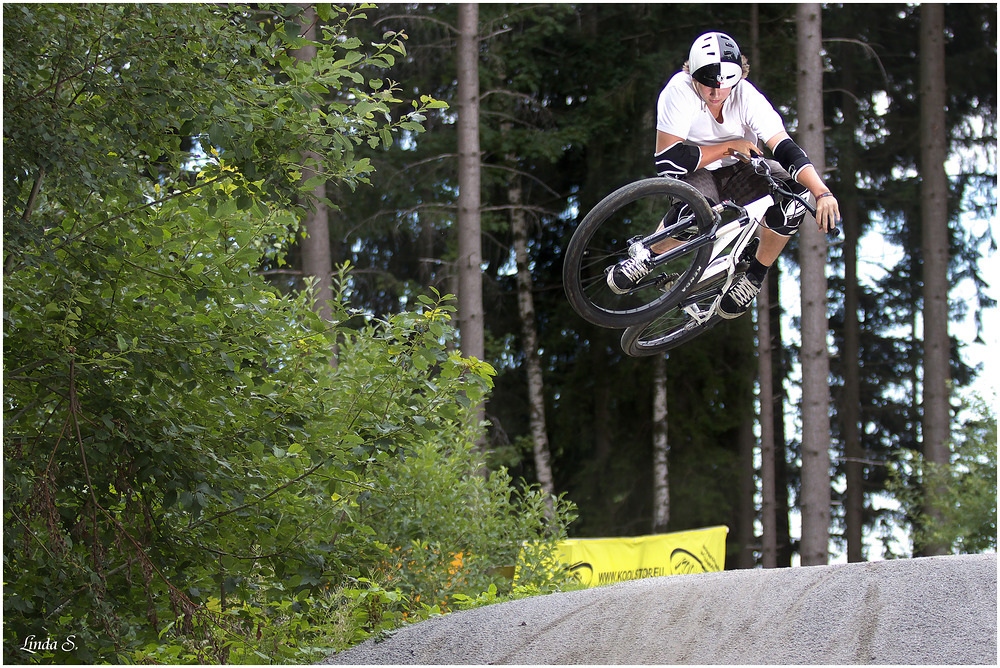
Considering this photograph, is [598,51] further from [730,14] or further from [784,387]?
[784,387]

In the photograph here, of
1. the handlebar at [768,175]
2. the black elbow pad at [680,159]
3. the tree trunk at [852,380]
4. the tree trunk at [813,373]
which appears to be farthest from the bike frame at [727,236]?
the tree trunk at [852,380]

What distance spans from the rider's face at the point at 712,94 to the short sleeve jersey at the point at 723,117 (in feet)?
0.09

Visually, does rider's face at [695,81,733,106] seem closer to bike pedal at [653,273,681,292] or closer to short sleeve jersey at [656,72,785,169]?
short sleeve jersey at [656,72,785,169]

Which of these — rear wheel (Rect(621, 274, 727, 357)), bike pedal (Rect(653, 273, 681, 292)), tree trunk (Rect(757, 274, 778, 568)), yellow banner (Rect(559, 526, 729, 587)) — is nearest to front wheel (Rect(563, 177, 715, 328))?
bike pedal (Rect(653, 273, 681, 292))

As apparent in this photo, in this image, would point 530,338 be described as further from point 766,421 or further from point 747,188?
point 747,188

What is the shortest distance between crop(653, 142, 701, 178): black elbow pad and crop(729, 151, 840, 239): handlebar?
0.79 feet

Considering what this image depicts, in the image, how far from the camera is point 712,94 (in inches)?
249

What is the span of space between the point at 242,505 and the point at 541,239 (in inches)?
416

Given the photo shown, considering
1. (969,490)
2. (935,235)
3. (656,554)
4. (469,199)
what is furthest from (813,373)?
(469,199)

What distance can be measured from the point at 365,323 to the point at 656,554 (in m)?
5.41

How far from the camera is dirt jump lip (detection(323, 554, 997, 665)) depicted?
4742 millimetres

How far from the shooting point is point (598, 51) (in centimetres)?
1455

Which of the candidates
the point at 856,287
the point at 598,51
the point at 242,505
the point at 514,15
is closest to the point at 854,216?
the point at 856,287

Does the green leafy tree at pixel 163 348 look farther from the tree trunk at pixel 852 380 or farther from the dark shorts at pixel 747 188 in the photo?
the tree trunk at pixel 852 380
